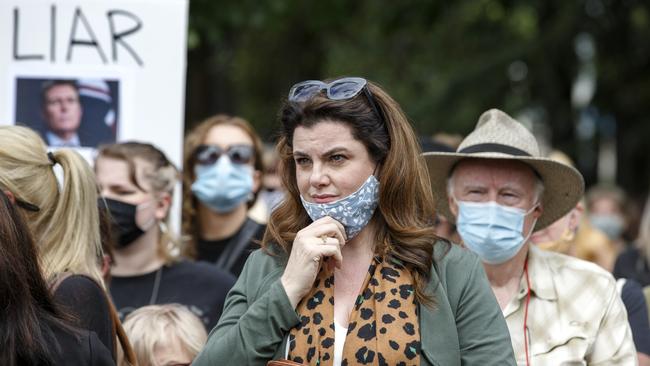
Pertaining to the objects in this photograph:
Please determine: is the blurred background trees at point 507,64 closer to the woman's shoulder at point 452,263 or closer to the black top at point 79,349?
the woman's shoulder at point 452,263

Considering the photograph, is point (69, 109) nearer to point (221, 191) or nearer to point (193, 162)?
point (193, 162)

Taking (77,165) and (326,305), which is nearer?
(326,305)

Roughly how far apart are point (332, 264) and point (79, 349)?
848 mm

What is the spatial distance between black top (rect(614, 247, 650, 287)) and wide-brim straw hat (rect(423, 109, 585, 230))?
91.7 inches

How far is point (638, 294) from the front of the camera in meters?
5.09

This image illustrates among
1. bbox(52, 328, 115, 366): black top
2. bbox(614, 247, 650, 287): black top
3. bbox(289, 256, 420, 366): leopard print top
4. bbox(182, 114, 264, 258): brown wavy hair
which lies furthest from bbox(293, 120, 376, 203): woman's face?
bbox(614, 247, 650, 287): black top

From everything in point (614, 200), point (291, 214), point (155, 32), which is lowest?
point (614, 200)

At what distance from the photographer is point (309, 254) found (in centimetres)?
363

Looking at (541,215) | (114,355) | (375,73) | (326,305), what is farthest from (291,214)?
(375,73)

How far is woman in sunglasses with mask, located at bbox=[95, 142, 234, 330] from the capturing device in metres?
5.57

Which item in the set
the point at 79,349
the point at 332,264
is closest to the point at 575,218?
the point at 332,264

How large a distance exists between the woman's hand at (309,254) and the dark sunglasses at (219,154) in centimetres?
310

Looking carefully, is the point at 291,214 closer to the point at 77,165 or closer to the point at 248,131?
the point at 77,165

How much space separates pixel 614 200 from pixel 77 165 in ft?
31.2
